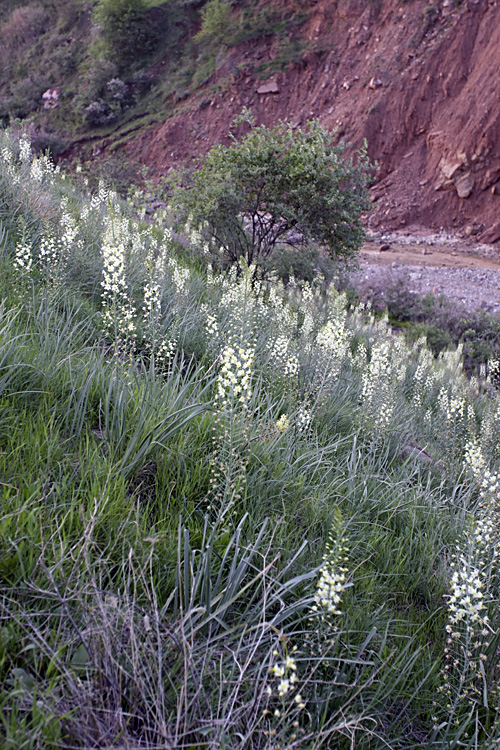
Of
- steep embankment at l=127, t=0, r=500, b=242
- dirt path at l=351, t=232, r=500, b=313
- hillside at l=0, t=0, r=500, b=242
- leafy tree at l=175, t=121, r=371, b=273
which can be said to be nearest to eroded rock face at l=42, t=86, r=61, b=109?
hillside at l=0, t=0, r=500, b=242

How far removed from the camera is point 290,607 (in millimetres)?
1914

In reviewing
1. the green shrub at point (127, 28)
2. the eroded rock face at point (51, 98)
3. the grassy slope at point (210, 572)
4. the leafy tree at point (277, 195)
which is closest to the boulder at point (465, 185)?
the leafy tree at point (277, 195)

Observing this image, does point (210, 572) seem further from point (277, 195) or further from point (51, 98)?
point (51, 98)

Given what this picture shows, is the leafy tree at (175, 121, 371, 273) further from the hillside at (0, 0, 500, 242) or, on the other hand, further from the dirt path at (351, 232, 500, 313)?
the hillside at (0, 0, 500, 242)

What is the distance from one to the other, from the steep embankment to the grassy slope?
2215 cm

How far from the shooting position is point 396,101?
27.1 m

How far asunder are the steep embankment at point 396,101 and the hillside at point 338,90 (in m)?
0.07

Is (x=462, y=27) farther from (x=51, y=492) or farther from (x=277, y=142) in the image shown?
(x=51, y=492)

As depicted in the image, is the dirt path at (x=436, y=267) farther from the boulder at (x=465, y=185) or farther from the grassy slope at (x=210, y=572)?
the grassy slope at (x=210, y=572)

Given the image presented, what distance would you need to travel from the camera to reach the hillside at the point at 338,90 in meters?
24.8

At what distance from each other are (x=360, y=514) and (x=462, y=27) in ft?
107

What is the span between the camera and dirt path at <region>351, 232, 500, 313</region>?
16.6m

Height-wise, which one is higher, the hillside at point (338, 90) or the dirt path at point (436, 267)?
the hillside at point (338, 90)

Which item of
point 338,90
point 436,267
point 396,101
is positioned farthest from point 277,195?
point 338,90
